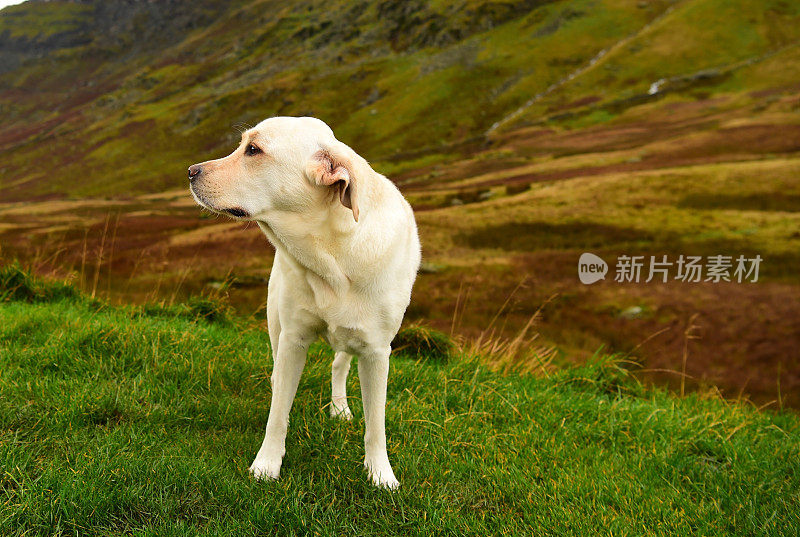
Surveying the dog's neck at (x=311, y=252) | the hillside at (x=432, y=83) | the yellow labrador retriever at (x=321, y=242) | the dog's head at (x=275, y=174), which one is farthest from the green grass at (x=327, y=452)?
the hillside at (x=432, y=83)

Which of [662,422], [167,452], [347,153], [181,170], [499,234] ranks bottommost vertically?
[181,170]

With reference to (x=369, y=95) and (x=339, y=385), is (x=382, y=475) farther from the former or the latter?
(x=369, y=95)

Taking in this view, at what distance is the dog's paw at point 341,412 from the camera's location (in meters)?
4.43

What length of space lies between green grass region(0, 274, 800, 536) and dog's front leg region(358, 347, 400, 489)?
149 millimetres

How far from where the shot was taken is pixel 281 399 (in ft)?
12.2

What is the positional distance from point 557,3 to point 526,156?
95.0 meters

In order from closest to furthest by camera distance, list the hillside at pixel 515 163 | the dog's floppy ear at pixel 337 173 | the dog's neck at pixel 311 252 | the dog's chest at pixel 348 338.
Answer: the dog's floppy ear at pixel 337 173
the dog's neck at pixel 311 252
the dog's chest at pixel 348 338
the hillside at pixel 515 163

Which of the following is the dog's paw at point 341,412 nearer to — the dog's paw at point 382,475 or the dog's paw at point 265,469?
the dog's paw at point 382,475

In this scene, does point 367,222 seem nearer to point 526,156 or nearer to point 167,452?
point 167,452

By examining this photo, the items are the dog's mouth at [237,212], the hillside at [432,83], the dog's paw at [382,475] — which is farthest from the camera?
the hillside at [432,83]

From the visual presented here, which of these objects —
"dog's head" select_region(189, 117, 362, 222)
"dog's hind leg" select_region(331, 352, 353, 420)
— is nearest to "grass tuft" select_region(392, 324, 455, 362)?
"dog's hind leg" select_region(331, 352, 353, 420)

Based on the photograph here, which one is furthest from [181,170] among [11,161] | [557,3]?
[557,3]

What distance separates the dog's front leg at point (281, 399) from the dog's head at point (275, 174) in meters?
1.07

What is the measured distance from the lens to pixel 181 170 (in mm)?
88875
